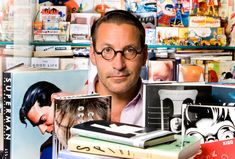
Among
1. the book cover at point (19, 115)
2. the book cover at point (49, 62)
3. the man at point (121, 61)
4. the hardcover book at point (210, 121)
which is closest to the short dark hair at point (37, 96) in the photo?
the book cover at point (19, 115)

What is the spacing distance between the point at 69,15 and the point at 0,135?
5.42 feet

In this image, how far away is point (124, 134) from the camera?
0.76 meters

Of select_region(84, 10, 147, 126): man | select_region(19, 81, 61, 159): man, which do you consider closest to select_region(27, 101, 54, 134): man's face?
select_region(19, 81, 61, 159): man

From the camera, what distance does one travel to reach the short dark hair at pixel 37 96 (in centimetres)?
100

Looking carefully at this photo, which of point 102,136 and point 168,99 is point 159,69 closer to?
point 168,99

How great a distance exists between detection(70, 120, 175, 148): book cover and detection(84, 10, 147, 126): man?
1.04ft

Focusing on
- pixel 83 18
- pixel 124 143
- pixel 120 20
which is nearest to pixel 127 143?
pixel 124 143

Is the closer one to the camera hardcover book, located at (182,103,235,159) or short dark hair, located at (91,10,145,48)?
hardcover book, located at (182,103,235,159)

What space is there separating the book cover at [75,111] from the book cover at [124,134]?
0.12m

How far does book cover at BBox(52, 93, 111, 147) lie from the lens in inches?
36.8

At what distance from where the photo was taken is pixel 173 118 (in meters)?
0.97

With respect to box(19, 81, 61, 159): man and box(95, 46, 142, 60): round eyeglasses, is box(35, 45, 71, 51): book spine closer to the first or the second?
box(95, 46, 142, 60): round eyeglasses

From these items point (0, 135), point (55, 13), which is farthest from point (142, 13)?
point (0, 135)

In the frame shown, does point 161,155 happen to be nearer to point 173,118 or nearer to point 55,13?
point 173,118
